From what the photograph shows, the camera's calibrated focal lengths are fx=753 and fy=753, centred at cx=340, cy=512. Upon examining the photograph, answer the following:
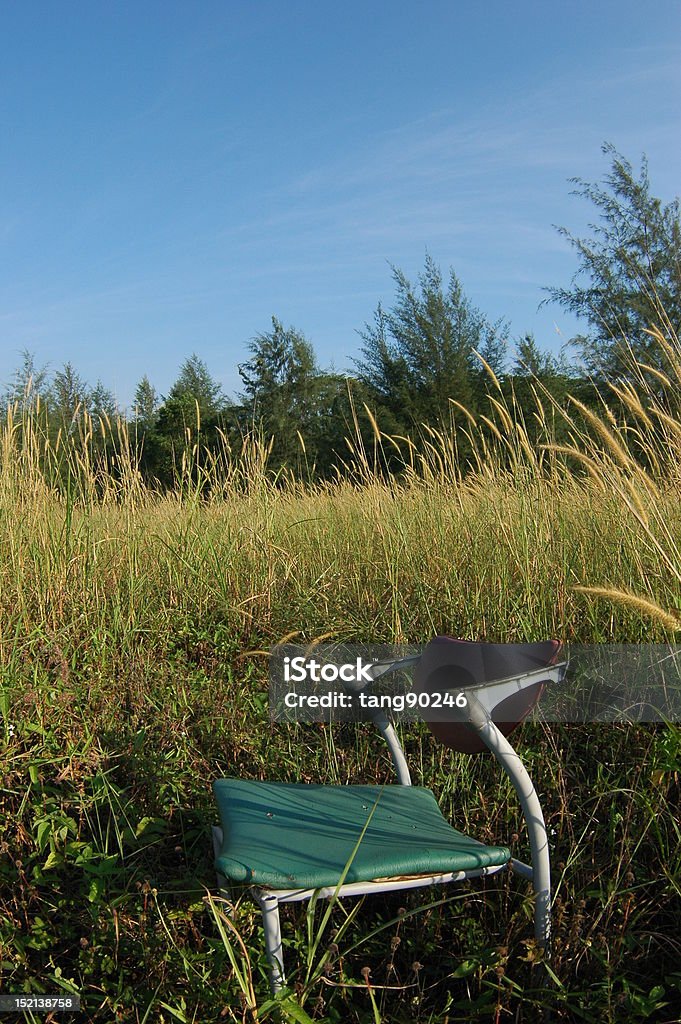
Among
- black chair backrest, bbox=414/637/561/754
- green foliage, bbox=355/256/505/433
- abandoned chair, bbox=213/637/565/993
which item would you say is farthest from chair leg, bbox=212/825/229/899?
green foliage, bbox=355/256/505/433

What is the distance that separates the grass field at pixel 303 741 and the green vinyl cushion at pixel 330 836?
4.1 inches

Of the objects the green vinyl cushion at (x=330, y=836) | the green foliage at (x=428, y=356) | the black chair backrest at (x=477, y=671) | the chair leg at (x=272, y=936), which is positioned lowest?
the chair leg at (x=272, y=936)

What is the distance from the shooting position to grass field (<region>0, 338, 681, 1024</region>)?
1.49 metres

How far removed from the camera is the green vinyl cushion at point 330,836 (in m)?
1.19

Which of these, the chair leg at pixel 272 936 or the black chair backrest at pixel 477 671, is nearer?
the chair leg at pixel 272 936

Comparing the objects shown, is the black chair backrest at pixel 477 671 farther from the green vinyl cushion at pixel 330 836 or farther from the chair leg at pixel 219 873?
the chair leg at pixel 219 873

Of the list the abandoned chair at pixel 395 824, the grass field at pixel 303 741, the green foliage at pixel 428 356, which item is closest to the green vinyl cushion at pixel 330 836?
the abandoned chair at pixel 395 824

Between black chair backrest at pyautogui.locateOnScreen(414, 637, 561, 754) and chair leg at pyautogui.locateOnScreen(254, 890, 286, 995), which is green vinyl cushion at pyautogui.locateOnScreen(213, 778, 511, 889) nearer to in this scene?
chair leg at pyautogui.locateOnScreen(254, 890, 286, 995)

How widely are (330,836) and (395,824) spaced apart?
5.3 inches

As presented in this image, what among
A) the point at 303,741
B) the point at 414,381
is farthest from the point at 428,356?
the point at 303,741

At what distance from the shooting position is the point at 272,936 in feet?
3.99

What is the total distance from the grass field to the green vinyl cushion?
0.34 feet

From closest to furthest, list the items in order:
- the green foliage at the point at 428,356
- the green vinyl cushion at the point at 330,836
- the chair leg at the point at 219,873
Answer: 1. the green vinyl cushion at the point at 330,836
2. the chair leg at the point at 219,873
3. the green foliage at the point at 428,356

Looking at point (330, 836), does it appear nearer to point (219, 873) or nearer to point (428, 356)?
point (219, 873)
